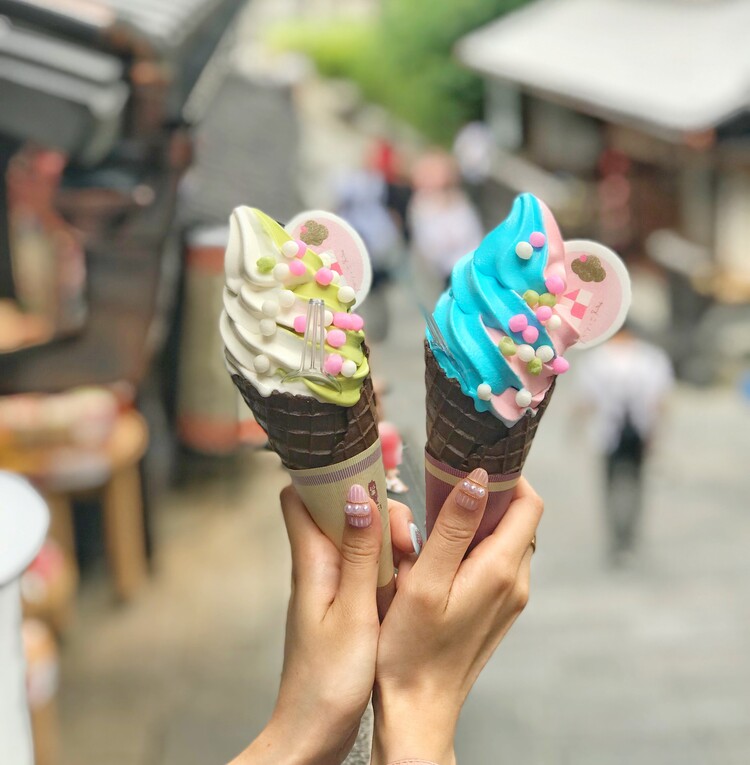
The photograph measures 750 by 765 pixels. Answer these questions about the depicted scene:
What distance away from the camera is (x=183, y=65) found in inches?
225

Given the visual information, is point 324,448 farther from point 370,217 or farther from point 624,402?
point 370,217

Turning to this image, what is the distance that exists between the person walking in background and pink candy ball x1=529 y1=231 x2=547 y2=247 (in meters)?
4.13

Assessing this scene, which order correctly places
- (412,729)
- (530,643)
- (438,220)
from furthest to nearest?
(438,220)
(530,643)
(412,729)

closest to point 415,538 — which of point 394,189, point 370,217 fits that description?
point 370,217

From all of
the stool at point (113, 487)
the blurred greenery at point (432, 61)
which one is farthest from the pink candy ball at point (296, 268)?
the blurred greenery at point (432, 61)

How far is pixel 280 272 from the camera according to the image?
1608mm

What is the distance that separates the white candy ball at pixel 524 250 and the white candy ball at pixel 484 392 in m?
0.23

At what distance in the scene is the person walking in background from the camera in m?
5.68

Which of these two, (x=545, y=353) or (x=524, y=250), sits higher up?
(x=524, y=250)

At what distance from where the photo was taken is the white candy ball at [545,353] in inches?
64.8

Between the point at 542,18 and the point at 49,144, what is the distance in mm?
13090

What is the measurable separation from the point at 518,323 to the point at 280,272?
0.40 m

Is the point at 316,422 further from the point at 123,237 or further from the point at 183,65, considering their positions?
the point at 183,65

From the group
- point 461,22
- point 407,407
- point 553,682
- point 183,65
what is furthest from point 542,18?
point 407,407
